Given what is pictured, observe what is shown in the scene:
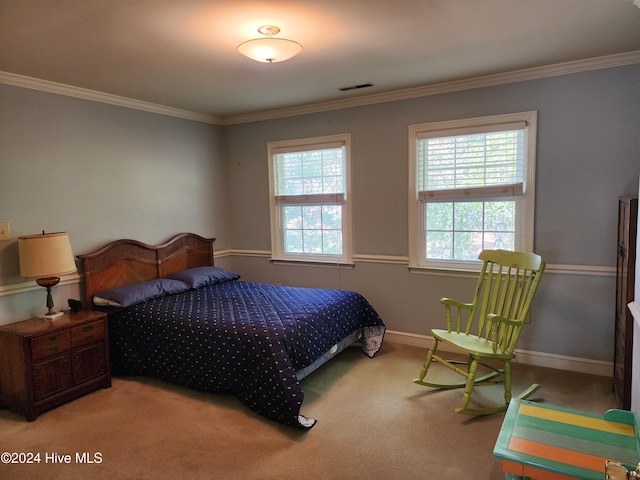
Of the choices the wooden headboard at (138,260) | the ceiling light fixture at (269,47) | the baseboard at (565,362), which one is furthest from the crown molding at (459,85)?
the baseboard at (565,362)

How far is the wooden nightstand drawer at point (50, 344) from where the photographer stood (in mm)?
2672

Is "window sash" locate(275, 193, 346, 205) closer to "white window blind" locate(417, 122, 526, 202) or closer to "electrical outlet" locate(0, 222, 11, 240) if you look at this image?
"white window blind" locate(417, 122, 526, 202)

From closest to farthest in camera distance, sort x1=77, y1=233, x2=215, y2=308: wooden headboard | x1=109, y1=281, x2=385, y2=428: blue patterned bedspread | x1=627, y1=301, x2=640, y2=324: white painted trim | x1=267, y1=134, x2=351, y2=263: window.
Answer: x1=627, y1=301, x2=640, y2=324: white painted trim, x1=109, y1=281, x2=385, y2=428: blue patterned bedspread, x1=77, y1=233, x2=215, y2=308: wooden headboard, x1=267, y1=134, x2=351, y2=263: window

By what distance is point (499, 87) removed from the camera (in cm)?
332

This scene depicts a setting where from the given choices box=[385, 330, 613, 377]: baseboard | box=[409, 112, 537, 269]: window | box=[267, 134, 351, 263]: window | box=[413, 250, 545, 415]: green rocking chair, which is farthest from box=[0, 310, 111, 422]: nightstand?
box=[385, 330, 613, 377]: baseboard

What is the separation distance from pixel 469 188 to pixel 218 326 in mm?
2287

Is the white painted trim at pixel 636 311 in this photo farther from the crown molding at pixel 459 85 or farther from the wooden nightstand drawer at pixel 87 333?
the wooden nightstand drawer at pixel 87 333

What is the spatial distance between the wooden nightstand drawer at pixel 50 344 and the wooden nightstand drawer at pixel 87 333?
42 mm

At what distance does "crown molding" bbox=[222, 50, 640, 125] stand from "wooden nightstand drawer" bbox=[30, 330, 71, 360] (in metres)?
2.78

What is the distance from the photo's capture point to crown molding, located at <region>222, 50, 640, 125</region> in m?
2.94

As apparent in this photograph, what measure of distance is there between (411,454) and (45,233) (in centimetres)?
299

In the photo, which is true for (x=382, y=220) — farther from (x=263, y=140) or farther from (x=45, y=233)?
(x=45, y=233)

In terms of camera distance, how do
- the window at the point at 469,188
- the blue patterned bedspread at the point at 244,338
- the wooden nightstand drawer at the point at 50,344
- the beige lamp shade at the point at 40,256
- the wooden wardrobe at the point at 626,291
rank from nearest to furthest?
the wooden wardrobe at the point at 626,291
the blue patterned bedspread at the point at 244,338
the wooden nightstand drawer at the point at 50,344
the beige lamp shade at the point at 40,256
the window at the point at 469,188

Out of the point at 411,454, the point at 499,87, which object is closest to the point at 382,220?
the point at 499,87
